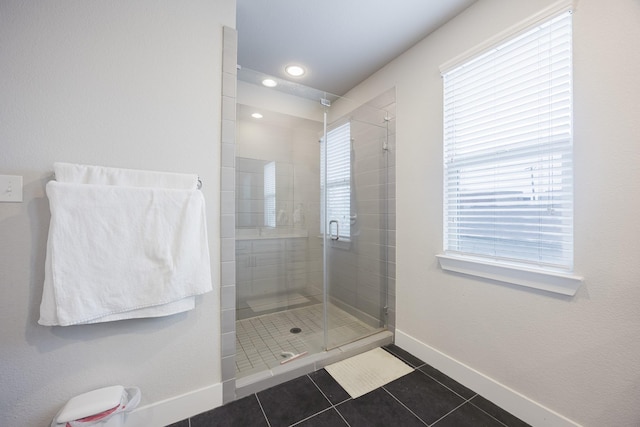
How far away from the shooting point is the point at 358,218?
252cm

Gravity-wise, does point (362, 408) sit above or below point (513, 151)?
below

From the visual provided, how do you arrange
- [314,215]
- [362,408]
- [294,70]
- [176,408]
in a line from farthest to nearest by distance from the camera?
[314,215]
[294,70]
[362,408]
[176,408]

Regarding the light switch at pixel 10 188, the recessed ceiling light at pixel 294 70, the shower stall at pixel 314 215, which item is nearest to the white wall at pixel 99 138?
the light switch at pixel 10 188

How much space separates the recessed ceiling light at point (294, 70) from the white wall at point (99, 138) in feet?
3.11

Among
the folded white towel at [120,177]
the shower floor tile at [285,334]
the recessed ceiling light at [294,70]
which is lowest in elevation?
the shower floor tile at [285,334]

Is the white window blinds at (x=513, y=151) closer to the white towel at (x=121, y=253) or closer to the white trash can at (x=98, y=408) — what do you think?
the white towel at (x=121, y=253)

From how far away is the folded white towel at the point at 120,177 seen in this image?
1.11 m

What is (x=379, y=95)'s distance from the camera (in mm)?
2418

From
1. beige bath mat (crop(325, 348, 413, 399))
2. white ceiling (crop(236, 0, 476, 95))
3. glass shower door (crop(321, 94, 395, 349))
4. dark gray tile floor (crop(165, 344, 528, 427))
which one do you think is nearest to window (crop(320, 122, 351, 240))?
glass shower door (crop(321, 94, 395, 349))

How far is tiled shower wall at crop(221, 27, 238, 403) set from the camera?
1.50 meters

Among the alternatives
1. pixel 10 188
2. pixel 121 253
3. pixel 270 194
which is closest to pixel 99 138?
pixel 10 188

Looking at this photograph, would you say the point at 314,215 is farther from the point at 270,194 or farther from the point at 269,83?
the point at 269,83

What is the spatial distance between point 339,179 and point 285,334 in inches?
61.8

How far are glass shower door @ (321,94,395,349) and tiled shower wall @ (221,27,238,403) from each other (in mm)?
1022
